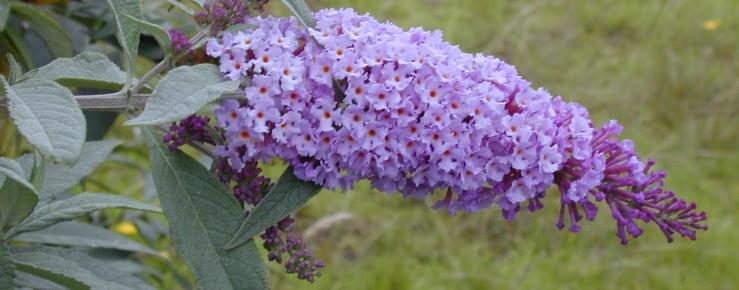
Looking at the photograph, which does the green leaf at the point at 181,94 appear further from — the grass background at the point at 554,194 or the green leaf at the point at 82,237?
the grass background at the point at 554,194

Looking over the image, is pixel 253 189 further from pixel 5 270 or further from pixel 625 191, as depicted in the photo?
pixel 625 191

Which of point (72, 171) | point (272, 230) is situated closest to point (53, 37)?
point (72, 171)

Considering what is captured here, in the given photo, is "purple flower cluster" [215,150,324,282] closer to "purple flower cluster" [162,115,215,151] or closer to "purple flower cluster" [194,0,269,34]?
"purple flower cluster" [162,115,215,151]

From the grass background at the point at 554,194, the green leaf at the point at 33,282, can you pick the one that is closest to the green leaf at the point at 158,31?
the green leaf at the point at 33,282

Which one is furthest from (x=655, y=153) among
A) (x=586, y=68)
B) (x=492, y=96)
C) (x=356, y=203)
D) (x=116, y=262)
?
(x=492, y=96)

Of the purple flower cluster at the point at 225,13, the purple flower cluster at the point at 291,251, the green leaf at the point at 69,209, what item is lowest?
the purple flower cluster at the point at 291,251

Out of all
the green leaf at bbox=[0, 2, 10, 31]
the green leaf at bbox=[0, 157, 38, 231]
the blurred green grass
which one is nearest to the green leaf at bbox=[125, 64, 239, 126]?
the green leaf at bbox=[0, 157, 38, 231]
